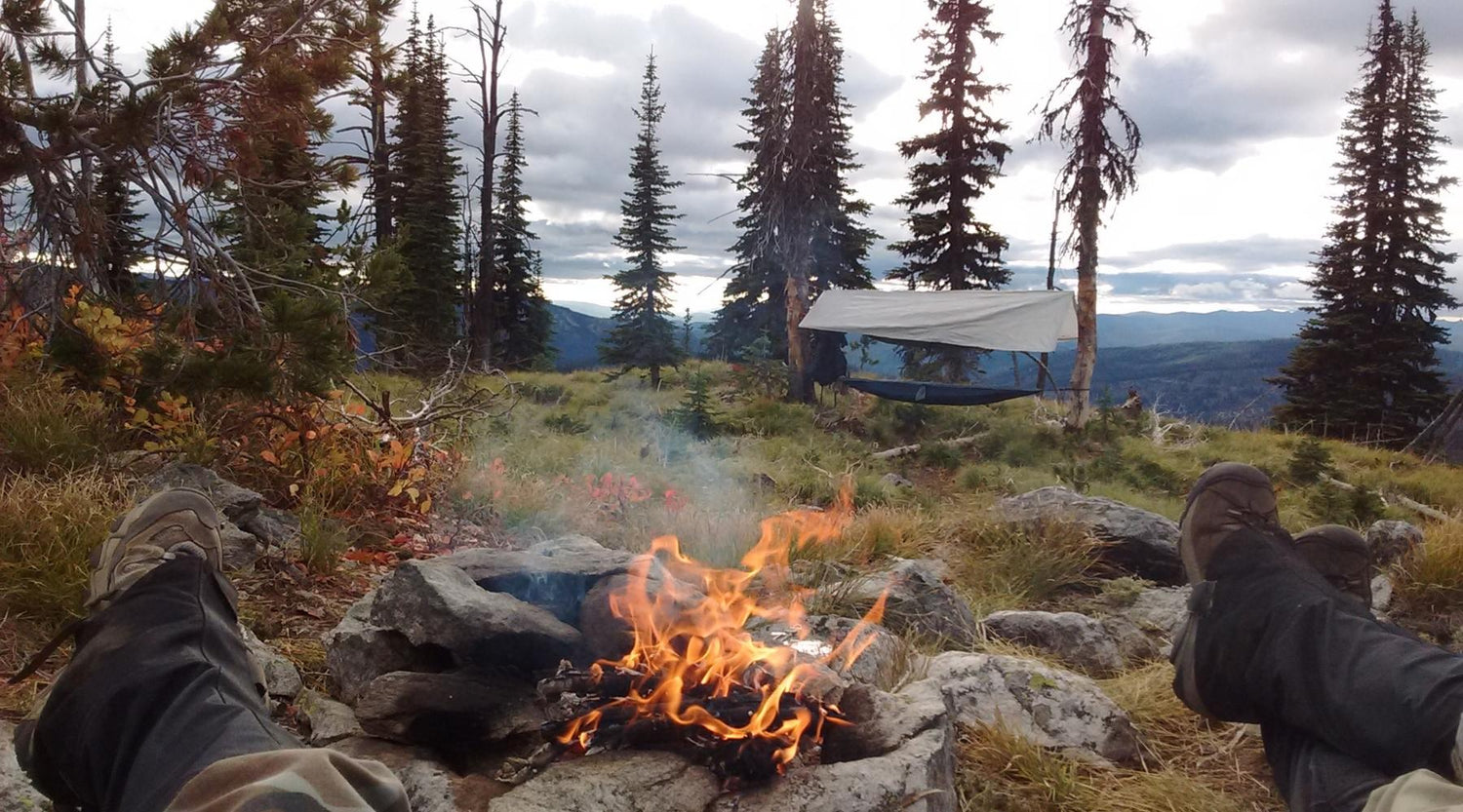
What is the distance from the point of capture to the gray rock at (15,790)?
1.84 m

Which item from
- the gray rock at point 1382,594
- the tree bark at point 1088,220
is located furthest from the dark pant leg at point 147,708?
the tree bark at point 1088,220

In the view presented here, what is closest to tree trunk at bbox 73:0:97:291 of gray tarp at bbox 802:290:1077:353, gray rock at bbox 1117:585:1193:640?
gray rock at bbox 1117:585:1193:640

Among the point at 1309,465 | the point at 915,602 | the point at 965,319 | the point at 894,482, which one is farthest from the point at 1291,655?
the point at 965,319

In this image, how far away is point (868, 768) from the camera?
1826mm

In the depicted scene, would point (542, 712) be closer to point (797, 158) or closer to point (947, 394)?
point (947, 394)

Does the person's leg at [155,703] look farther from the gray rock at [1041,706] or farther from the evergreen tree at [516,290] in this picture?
the evergreen tree at [516,290]

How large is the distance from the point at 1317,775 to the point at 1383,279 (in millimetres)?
20000

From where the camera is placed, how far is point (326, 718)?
2.19 metres

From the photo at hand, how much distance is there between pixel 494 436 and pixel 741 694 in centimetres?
606

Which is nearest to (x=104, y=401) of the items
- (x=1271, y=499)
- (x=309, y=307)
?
(x=309, y=307)

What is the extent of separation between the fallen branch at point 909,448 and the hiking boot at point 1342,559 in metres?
6.89

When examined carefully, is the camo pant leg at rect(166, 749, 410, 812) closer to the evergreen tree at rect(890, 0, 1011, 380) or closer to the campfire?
the campfire

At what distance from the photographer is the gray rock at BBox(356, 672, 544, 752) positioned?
205 cm

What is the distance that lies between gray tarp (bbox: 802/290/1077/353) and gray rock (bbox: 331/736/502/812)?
10.0m
